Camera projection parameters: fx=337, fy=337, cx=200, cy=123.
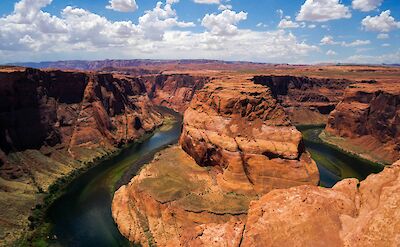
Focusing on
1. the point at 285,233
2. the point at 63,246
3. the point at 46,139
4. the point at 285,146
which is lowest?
the point at 63,246

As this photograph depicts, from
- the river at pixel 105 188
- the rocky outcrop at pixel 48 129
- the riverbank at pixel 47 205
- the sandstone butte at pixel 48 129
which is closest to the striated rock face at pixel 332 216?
the river at pixel 105 188

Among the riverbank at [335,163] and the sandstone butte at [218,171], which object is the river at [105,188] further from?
the sandstone butte at [218,171]

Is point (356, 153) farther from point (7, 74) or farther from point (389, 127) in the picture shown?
point (7, 74)

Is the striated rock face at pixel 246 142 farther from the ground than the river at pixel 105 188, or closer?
farther from the ground

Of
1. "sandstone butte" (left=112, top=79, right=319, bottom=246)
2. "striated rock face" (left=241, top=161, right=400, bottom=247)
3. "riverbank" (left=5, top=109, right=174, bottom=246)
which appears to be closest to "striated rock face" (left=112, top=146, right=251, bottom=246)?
"sandstone butte" (left=112, top=79, right=319, bottom=246)

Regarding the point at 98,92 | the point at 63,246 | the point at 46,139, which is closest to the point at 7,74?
the point at 46,139

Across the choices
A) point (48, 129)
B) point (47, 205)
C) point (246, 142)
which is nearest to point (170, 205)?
point (246, 142)
